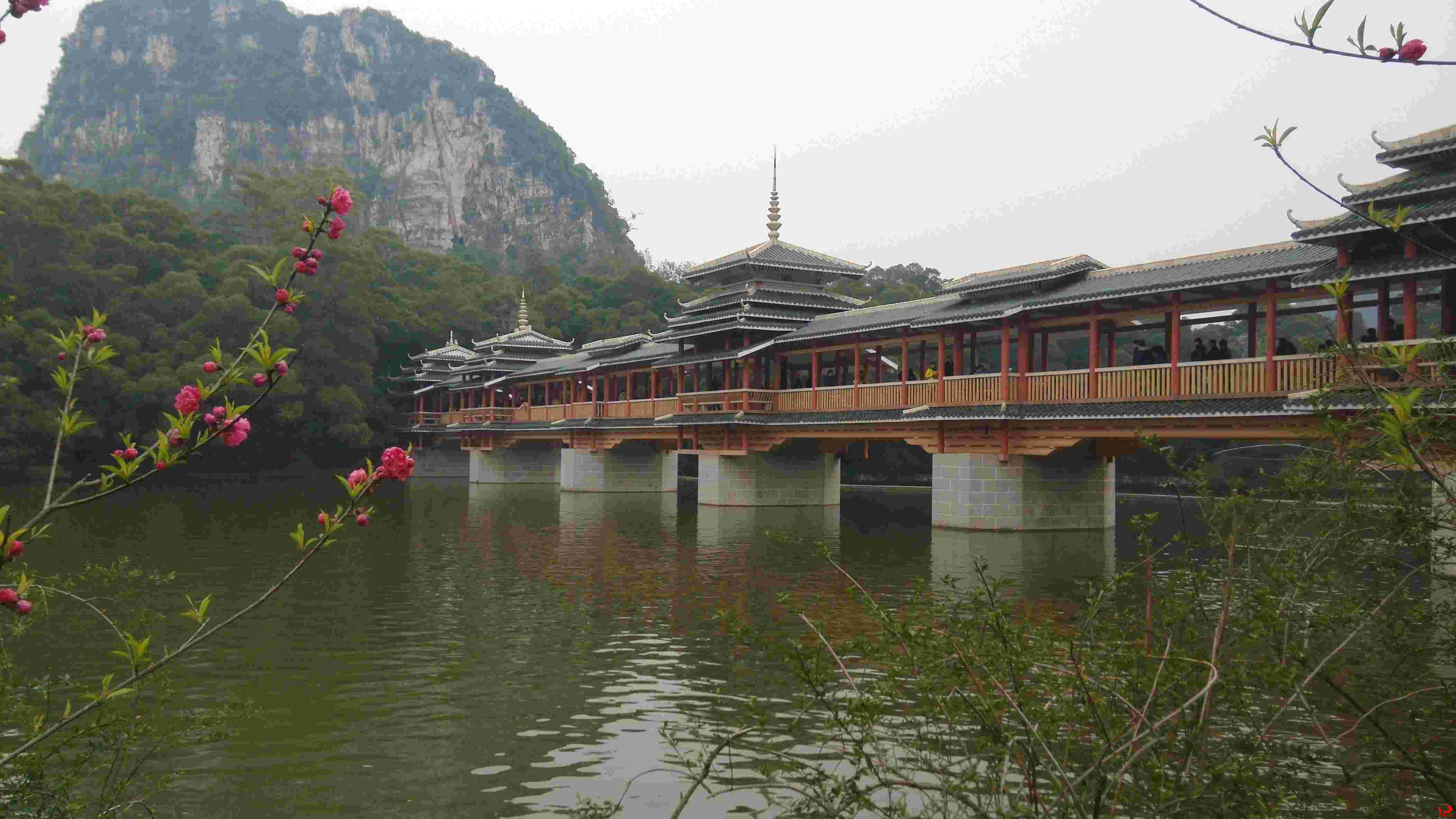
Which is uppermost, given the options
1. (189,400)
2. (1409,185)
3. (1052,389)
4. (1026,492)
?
(1409,185)

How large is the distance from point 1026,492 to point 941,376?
294 cm

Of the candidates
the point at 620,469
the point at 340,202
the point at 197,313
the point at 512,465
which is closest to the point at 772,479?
the point at 620,469

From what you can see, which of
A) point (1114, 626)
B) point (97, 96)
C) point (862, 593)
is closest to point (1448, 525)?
point (1114, 626)

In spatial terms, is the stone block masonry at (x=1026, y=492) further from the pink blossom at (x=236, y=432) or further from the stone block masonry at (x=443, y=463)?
the stone block masonry at (x=443, y=463)

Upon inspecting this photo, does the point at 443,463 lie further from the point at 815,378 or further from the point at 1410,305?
the point at 1410,305

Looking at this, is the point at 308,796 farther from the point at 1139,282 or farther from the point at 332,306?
the point at 332,306

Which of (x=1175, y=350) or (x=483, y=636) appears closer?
(x=483, y=636)

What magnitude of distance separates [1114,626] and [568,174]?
11342 cm

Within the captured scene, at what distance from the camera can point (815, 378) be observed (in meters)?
27.2

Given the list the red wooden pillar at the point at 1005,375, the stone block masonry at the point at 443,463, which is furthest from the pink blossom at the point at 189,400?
the stone block masonry at the point at 443,463

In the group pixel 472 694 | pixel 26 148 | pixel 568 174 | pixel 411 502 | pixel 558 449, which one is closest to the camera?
pixel 472 694

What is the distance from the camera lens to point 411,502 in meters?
32.1

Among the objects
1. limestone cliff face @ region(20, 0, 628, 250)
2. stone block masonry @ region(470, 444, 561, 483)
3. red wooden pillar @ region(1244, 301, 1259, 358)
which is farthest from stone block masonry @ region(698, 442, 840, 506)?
limestone cliff face @ region(20, 0, 628, 250)

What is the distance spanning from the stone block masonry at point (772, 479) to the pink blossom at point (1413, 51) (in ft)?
84.8
